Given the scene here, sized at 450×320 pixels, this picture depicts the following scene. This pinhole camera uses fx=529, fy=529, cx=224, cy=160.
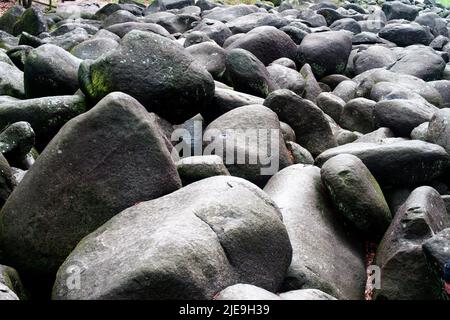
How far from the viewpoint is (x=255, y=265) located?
5.43 meters

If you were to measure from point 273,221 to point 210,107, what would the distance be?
16.1ft

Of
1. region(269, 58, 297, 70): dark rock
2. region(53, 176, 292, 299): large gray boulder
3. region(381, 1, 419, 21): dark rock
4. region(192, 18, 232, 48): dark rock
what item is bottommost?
region(381, 1, 419, 21): dark rock

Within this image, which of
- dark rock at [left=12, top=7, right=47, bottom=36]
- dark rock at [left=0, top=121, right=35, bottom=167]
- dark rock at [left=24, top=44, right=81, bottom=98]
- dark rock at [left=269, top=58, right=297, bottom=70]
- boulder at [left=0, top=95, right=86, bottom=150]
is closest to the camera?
dark rock at [left=0, top=121, right=35, bottom=167]

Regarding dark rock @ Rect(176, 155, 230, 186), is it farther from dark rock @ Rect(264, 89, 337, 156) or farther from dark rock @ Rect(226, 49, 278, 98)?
dark rock @ Rect(226, 49, 278, 98)

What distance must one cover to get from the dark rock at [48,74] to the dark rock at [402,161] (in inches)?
216

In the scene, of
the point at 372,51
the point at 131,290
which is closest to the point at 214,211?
the point at 131,290

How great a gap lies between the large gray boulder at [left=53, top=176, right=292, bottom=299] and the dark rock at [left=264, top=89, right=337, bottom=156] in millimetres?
4407

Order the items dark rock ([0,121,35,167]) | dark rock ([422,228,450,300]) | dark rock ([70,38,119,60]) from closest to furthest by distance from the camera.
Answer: dark rock ([422,228,450,300]), dark rock ([0,121,35,167]), dark rock ([70,38,119,60])

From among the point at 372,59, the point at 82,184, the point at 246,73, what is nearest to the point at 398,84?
the point at 372,59

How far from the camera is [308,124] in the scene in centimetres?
1035

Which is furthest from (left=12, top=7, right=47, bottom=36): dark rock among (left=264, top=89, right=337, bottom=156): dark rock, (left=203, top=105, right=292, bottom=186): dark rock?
(left=203, top=105, right=292, bottom=186): dark rock

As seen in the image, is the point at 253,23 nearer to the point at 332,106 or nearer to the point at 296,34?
the point at 296,34

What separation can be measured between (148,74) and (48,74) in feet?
7.52

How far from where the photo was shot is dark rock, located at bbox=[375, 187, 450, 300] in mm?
6211
